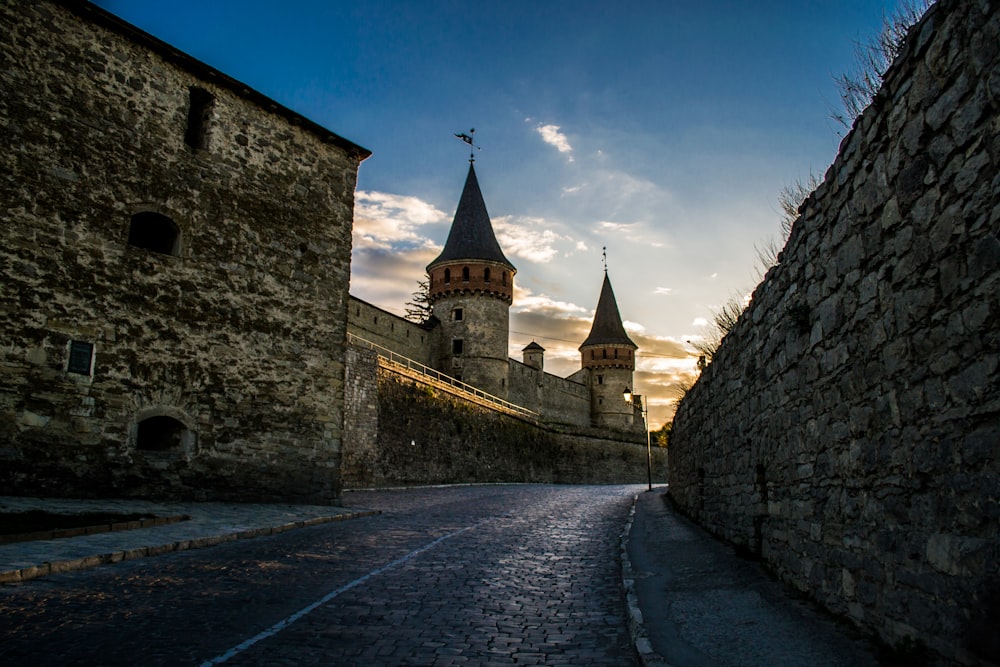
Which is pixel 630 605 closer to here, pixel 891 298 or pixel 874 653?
pixel 874 653

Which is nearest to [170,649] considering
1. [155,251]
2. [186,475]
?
[186,475]

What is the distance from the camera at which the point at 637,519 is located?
45.2 feet

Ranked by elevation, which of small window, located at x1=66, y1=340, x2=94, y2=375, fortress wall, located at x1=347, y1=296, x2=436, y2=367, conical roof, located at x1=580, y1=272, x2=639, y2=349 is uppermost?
conical roof, located at x1=580, y1=272, x2=639, y2=349

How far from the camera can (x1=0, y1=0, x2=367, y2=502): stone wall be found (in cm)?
1168

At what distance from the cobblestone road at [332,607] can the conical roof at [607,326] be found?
180 feet

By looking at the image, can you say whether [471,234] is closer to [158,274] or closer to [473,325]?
[473,325]

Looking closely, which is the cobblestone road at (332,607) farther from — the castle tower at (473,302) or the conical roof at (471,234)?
the conical roof at (471,234)

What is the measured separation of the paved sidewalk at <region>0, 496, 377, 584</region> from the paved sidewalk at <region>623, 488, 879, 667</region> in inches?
223

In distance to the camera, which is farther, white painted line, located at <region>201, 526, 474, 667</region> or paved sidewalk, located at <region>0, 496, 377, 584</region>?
paved sidewalk, located at <region>0, 496, 377, 584</region>

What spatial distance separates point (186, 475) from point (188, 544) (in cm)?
514

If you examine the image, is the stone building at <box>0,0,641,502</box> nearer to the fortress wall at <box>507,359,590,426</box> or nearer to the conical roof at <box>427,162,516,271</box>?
the conical roof at <box>427,162,516,271</box>

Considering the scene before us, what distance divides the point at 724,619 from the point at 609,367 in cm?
5901

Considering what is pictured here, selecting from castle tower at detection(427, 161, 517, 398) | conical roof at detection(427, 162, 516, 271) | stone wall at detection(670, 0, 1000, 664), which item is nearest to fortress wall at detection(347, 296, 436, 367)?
castle tower at detection(427, 161, 517, 398)

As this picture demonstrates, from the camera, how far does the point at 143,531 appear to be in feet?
31.6
